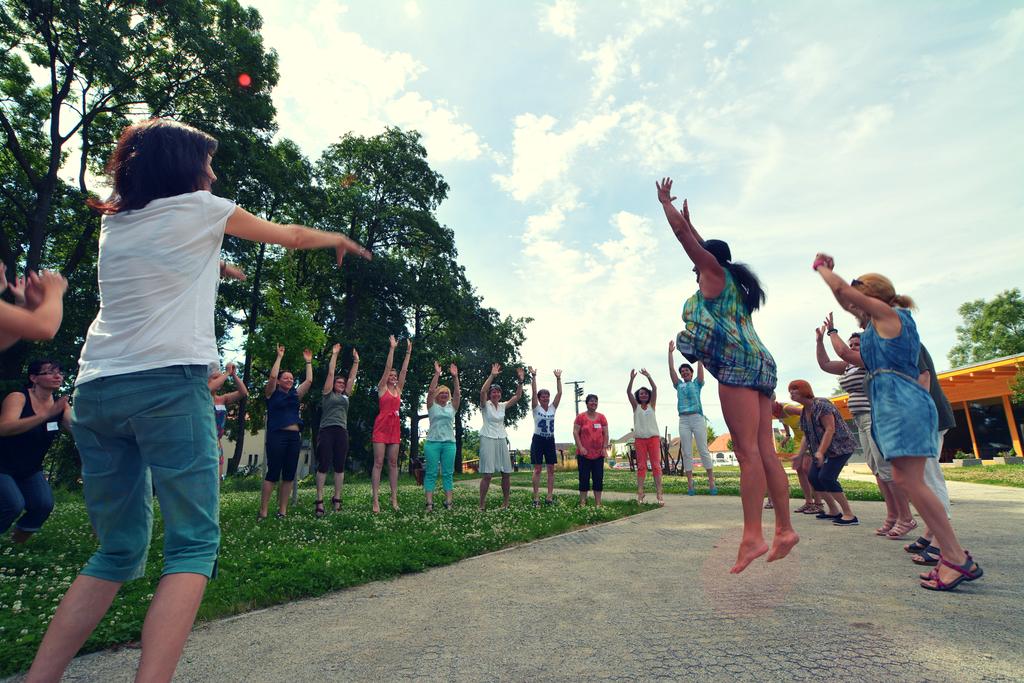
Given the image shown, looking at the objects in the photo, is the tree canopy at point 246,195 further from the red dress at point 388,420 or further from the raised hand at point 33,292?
the raised hand at point 33,292

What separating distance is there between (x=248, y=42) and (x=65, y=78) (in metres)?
6.50

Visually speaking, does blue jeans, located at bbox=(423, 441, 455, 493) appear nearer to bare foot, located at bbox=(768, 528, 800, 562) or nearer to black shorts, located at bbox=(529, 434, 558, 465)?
black shorts, located at bbox=(529, 434, 558, 465)

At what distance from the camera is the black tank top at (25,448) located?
17.2 ft

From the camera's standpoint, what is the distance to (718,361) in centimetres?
346

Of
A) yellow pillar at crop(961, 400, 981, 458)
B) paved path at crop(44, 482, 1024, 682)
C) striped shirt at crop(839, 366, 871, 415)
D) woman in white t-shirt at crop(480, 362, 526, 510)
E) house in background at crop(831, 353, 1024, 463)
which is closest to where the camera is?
paved path at crop(44, 482, 1024, 682)

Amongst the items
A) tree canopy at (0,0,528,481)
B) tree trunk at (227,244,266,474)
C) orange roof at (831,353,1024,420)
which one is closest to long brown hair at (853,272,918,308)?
tree canopy at (0,0,528,481)

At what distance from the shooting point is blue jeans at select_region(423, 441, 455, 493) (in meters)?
9.02

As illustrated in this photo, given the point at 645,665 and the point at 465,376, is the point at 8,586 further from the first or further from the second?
the point at 465,376

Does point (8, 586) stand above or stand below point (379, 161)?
below


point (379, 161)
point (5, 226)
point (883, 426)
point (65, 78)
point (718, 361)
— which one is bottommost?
point (883, 426)

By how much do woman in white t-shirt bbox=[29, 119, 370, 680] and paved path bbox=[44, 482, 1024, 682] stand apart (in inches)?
39.1

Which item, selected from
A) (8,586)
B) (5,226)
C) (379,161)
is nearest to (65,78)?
(5,226)

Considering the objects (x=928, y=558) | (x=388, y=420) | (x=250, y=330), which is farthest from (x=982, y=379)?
(x=250, y=330)

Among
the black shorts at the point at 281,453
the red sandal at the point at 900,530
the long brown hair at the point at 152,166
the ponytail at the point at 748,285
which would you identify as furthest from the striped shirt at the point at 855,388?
the black shorts at the point at 281,453
